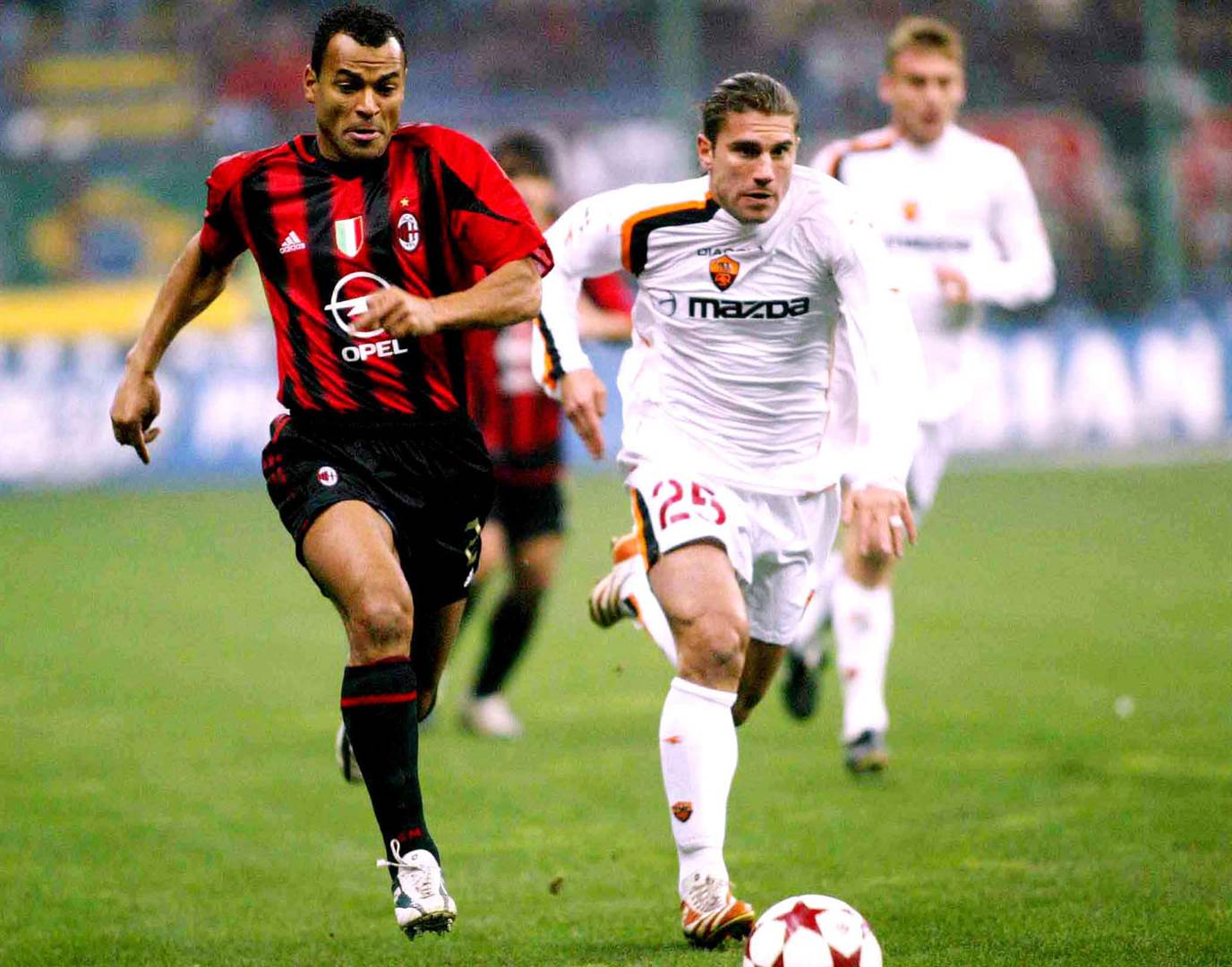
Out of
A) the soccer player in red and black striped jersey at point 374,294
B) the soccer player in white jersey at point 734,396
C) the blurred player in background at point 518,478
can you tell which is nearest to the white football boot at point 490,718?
the blurred player in background at point 518,478

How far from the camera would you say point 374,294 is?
4832mm

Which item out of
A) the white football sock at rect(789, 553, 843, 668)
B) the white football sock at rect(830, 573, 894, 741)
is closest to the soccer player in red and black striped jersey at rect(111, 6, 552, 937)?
the white football sock at rect(830, 573, 894, 741)

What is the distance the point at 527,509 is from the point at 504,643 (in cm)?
59

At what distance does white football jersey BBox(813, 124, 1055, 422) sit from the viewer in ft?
26.7

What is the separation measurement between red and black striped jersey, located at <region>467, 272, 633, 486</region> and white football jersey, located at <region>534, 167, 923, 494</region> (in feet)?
8.87

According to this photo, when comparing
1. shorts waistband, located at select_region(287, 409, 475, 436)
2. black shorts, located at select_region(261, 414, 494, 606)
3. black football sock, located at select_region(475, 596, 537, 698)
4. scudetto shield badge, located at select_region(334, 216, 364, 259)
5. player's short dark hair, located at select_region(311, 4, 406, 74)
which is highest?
player's short dark hair, located at select_region(311, 4, 406, 74)

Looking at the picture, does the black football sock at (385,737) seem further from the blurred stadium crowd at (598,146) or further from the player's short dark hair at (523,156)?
the blurred stadium crowd at (598,146)

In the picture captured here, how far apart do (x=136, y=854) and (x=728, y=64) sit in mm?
17791

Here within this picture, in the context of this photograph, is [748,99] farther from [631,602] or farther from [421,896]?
[421,896]

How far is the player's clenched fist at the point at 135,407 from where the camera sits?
17.5ft

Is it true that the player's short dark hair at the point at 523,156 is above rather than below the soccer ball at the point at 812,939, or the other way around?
above

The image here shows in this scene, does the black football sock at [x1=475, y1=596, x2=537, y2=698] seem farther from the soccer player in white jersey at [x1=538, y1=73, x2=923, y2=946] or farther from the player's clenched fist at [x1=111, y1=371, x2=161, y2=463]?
the player's clenched fist at [x1=111, y1=371, x2=161, y2=463]

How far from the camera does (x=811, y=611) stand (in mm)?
7758

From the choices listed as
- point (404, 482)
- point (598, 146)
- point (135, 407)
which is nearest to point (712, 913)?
point (404, 482)
